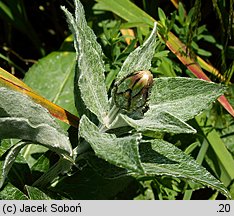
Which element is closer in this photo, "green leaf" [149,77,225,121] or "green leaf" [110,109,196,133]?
"green leaf" [110,109,196,133]

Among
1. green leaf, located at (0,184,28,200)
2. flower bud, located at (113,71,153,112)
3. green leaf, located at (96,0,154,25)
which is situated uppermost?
green leaf, located at (96,0,154,25)

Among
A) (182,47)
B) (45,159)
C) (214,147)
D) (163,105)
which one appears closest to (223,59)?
(182,47)

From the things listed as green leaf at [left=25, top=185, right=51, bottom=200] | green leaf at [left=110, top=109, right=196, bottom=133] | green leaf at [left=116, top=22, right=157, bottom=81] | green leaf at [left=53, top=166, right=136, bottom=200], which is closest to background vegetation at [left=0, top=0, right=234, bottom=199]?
green leaf at [left=53, top=166, right=136, bottom=200]

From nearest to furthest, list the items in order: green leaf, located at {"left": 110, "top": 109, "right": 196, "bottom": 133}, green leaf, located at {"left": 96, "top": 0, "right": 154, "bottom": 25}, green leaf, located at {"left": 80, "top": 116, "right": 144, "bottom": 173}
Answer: green leaf, located at {"left": 80, "top": 116, "right": 144, "bottom": 173}, green leaf, located at {"left": 110, "top": 109, "right": 196, "bottom": 133}, green leaf, located at {"left": 96, "top": 0, "right": 154, "bottom": 25}

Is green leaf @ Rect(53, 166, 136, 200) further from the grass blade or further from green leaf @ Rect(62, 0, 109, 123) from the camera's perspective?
the grass blade

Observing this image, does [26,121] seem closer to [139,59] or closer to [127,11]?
[139,59]

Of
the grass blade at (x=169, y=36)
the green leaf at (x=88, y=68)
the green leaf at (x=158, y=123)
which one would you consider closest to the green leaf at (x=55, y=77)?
the grass blade at (x=169, y=36)

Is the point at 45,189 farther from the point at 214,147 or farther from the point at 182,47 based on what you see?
the point at 182,47
